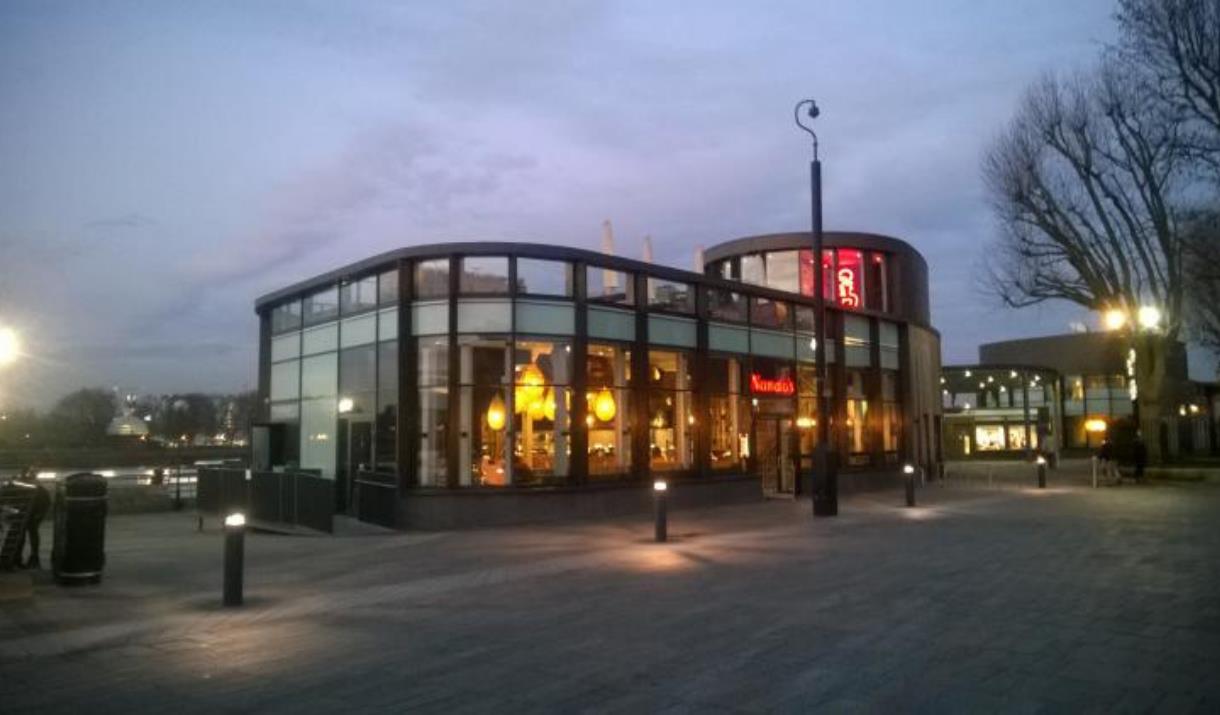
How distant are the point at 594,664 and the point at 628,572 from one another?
4741 mm

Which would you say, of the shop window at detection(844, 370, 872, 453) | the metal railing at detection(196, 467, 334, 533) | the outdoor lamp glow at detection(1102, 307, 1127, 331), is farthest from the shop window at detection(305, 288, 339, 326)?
the outdoor lamp glow at detection(1102, 307, 1127, 331)

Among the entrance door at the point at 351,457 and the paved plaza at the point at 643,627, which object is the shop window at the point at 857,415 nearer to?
the paved plaza at the point at 643,627

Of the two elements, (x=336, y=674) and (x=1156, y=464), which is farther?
(x=1156, y=464)

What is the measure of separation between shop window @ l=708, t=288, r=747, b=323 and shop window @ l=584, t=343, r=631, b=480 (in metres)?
3.60

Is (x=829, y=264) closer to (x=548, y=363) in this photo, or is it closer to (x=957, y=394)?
(x=548, y=363)

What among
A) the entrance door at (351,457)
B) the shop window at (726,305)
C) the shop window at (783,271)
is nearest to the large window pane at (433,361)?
the entrance door at (351,457)

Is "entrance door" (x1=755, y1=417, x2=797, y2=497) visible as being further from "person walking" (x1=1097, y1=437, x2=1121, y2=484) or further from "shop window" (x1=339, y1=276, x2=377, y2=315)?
"person walking" (x1=1097, y1=437, x2=1121, y2=484)

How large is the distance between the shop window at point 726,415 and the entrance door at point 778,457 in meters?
1.27

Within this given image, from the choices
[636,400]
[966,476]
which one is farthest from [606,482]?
[966,476]

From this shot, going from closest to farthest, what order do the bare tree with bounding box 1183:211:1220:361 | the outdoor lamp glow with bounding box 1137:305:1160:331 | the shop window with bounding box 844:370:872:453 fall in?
the bare tree with bounding box 1183:211:1220:361
the shop window with bounding box 844:370:872:453
the outdoor lamp glow with bounding box 1137:305:1160:331

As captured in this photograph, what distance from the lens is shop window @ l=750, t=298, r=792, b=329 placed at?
24438 millimetres

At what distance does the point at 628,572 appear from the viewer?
473 inches

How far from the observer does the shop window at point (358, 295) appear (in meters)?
20.1

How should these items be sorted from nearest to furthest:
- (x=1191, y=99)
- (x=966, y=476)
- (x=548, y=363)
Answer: (x=1191, y=99) < (x=548, y=363) < (x=966, y=476)
